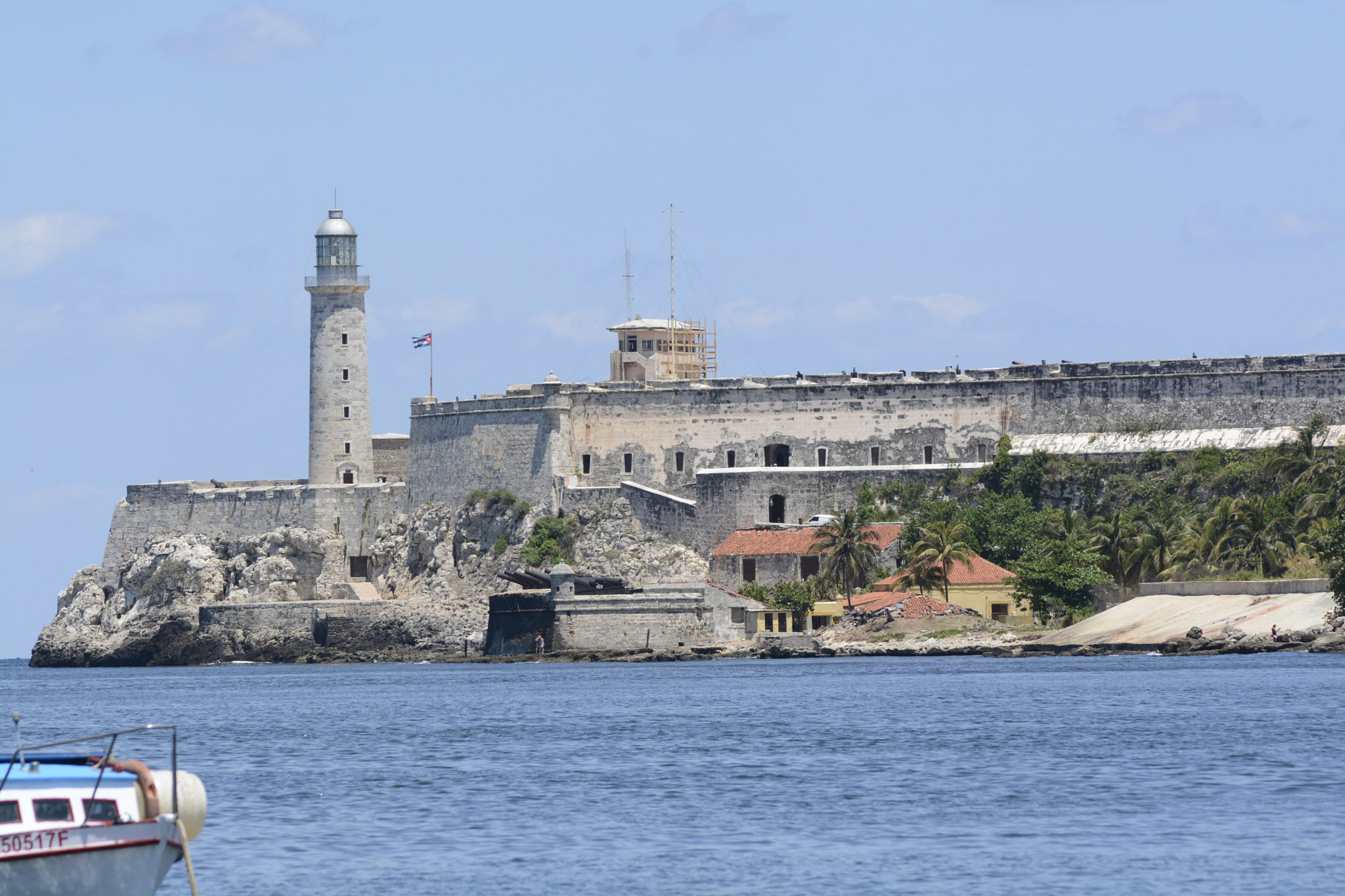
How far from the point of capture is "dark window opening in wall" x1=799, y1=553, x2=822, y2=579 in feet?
188

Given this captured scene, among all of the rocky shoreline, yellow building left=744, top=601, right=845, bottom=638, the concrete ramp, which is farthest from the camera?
yellow building left=744, top=601, right=845, bottom=638

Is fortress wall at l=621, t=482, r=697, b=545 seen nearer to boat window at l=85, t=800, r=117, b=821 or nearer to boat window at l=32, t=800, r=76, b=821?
boat window at l=85, t=800, r=117, b=821

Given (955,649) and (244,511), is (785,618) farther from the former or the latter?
(244,511)

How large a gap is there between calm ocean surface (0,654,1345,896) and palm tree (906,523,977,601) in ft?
32.3

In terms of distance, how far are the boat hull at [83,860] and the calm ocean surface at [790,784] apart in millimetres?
2346

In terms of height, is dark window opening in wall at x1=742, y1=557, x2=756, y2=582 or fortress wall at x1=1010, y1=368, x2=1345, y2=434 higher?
fortress wall at x1=1010, y1=368, x2=1345, y2=434

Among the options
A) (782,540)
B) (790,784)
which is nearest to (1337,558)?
(782,540)

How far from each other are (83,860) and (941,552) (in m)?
40.3

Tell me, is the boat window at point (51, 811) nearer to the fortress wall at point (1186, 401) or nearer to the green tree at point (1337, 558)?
the green tree at point (1337, 558)

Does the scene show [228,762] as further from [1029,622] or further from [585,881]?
[1029,622]

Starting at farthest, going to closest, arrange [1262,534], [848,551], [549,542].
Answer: [549,542] → [848,551] → [1262,534]

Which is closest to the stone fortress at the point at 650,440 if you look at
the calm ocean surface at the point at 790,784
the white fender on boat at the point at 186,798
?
the calm ocean surface at the point at 790,784

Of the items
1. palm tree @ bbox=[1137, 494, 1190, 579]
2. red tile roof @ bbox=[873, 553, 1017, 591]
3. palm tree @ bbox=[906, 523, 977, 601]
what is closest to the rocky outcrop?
palm tree @ bbox=[906, 523, 977, 601]

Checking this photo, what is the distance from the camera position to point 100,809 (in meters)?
16.3
